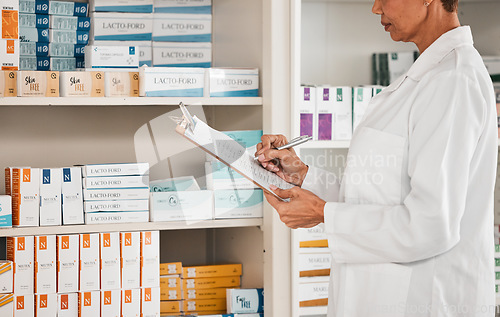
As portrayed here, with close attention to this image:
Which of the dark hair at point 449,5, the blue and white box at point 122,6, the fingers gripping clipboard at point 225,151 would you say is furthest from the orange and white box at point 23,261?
the dark hair at point 449,5

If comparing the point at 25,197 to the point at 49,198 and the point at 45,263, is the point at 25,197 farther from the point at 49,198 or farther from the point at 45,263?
the point at 45,263

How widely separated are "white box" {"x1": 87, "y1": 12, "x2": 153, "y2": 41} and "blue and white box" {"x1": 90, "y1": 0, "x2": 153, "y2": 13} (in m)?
0.01

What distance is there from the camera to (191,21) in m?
2.25

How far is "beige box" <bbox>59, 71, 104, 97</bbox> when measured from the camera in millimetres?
1844

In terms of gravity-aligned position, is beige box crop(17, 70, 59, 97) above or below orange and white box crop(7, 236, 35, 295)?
above

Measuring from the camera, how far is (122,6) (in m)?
2.14

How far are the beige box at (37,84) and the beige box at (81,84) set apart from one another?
0.02 metres

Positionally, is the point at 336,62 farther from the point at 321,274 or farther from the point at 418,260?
the point at 418,260

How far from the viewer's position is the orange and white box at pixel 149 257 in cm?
191

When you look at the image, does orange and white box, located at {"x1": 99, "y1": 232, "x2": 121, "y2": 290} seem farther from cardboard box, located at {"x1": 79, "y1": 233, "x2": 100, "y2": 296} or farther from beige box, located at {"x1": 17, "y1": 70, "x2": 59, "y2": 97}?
beige box, located at {"x1": 17, "y1": 70, "x2": 59, "y2": 97}

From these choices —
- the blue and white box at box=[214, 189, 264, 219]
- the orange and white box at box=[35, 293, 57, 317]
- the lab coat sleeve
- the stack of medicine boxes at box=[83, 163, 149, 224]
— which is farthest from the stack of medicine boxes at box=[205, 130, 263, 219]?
the lab coat sleeve

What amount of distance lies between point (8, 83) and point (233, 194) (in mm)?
749

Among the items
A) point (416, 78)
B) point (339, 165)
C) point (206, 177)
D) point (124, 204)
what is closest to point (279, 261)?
point (206, 177)

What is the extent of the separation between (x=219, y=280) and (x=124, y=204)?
474mm
